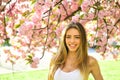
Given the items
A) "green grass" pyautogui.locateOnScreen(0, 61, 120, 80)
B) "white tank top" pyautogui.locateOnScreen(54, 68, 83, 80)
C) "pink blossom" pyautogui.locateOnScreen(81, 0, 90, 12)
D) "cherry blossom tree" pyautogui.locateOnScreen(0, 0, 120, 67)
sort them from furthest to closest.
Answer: "green grass" pyautogui.locateOnScreen(0, 61, 120, 80) < "cherry blossom tree" pyautogui.locateOnScreen(0, 0, 120, 67) < "pink blossom" pyautogui.locateOnScreen(81, 0, 90, 12) < "white tank top" pyautogui.locateOnScreen(54, 68, 83, 80)

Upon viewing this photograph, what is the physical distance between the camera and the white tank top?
9.07 feet

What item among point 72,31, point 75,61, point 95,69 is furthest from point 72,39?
point 95,69

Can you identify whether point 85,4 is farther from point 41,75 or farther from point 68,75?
point 41,75

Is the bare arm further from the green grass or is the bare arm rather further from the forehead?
the green grass

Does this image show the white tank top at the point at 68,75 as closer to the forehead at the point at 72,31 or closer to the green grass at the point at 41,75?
the forehead at the point at 72,31

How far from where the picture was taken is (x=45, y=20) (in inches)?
165

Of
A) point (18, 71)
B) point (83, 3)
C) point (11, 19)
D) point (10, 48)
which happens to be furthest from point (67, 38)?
point (18, 71)

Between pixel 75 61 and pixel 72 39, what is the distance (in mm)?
191

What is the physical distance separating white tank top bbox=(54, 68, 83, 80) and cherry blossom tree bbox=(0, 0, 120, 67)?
3.85 ft

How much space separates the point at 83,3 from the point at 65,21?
0.46m

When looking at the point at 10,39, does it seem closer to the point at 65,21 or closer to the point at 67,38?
the point at 65,21

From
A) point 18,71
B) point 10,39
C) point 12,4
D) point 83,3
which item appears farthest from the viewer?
point 18,71

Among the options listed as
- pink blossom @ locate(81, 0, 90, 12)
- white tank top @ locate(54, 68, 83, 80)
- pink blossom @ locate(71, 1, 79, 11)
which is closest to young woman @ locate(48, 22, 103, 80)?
white tank top @ locate(54, 68, 83, 80)

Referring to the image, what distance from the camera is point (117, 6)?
169 inches
